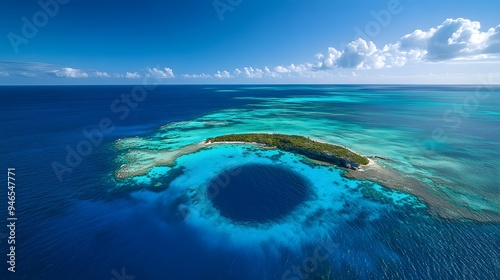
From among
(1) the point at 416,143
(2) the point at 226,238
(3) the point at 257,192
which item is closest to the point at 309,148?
(3) the point at 257,192

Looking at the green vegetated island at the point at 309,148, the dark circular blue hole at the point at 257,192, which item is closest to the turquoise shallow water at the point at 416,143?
the green vegetated island at the point at 309,148

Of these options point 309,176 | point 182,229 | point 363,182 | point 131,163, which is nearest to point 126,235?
point 182,229

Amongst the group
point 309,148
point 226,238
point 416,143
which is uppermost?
point 226,238

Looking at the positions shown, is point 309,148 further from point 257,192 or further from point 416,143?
point 416,143

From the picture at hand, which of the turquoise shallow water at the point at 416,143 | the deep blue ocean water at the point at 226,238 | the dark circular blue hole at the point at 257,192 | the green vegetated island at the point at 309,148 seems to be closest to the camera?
the deep blue ocean water at the point at 226,238

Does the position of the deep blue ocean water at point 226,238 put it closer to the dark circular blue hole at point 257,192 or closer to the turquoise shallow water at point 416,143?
the dark circular blue hole at point 257,192

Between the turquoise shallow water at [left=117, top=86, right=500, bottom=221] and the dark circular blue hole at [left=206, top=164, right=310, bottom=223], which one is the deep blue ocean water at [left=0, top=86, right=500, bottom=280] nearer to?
the dark circular blue hole at [left=206, top=164, right=310, bottom=223]

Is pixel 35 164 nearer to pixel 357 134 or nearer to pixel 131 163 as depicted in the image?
pixel 131 163
